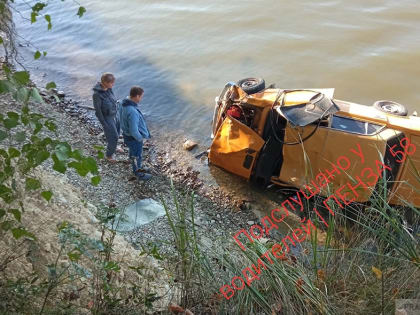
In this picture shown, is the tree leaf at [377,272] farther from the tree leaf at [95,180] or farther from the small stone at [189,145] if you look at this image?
the small stone at [189,145]

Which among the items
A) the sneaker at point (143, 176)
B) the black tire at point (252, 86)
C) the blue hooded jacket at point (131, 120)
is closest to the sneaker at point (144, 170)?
the sneaker at point (143, 176)

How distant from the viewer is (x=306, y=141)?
19.2 feet

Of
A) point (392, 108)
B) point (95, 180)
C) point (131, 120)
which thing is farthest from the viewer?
point (392, 108)

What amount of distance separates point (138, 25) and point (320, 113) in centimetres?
925

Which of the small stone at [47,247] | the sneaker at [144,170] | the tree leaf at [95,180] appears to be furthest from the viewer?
the sneaker at [144,170]

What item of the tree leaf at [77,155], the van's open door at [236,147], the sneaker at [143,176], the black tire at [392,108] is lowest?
the sneaker at [143,176]

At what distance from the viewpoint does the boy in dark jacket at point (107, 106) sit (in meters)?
6.08

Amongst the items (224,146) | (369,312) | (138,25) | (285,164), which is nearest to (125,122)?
(224,146)

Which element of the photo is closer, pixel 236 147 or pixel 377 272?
pixel 377 272

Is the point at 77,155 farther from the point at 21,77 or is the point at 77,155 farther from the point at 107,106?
the point at 107,106

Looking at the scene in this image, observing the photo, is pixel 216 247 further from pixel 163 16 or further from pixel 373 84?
pixel 163 16

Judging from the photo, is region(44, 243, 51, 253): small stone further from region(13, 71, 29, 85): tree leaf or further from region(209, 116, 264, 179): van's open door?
region(209, 116, 264, 179): van's open door

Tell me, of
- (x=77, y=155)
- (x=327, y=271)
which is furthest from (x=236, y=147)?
(x=77, y=155)

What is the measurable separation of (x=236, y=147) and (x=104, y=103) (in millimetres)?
2161
